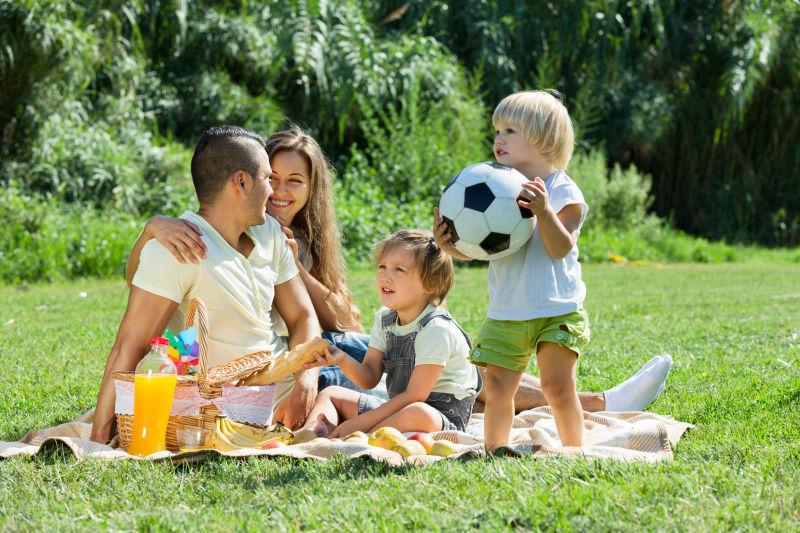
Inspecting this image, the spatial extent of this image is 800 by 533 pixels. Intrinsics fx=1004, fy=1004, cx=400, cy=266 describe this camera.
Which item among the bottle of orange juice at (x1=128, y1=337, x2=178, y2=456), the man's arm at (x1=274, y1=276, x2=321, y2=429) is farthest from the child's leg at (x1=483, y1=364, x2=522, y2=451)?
the bottle of orange juice at (x1=128, y1=337, x2=178, y2=456)

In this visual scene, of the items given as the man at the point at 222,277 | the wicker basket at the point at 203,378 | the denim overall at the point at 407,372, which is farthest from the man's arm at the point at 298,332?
the wicker basket at the point at 203,378

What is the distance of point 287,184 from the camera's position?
464cm

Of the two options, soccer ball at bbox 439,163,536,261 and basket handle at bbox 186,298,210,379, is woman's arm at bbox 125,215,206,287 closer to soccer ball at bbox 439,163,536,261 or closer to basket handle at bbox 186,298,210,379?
basket handle at bbox 186,298,210,379

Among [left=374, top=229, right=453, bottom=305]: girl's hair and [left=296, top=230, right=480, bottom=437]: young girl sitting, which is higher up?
[left=374, top=229, right=453, bottom=305]: girl's hair

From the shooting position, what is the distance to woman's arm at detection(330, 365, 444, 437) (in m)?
3.95

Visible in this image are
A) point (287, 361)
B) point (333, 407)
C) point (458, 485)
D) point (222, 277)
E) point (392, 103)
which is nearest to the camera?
point (458, 485)

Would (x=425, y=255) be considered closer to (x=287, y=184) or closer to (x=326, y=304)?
(x=326, y=304)

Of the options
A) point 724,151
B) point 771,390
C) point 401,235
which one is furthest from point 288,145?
point 724,151

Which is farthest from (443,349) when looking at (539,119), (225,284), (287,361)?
(539,119)

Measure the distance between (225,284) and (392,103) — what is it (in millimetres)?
9975

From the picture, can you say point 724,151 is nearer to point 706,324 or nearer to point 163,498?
point 706,324

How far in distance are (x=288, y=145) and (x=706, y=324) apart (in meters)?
3.96

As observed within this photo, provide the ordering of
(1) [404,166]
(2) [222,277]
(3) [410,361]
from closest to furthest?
1. (2) [222,277]
2. (3) [410,361]
3. (1) [404,166]

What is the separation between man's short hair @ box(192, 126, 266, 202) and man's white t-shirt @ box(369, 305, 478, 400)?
2.81 feet
